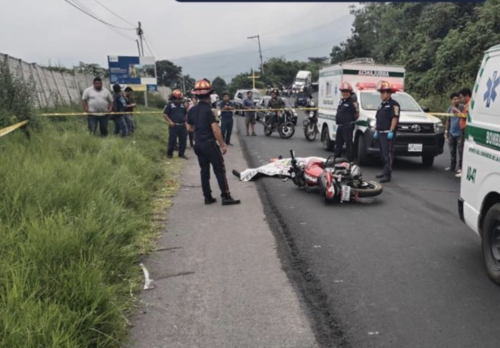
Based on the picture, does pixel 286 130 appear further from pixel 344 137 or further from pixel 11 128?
pixel 11 128

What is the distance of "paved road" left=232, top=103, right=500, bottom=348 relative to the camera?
127 inches

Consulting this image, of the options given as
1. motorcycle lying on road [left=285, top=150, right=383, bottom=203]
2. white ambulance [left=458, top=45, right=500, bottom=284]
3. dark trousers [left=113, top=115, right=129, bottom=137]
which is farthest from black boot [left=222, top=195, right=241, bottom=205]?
dark trousers [left=113, top=115, right=129, bottom=137]

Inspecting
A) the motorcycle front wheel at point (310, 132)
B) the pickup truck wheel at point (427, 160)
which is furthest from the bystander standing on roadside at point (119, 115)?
the pickup truck wheel at point (427, 160)

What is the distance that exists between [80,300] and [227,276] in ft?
4.75

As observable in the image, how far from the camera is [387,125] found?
8695 mm

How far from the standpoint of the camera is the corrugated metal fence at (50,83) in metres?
12.7

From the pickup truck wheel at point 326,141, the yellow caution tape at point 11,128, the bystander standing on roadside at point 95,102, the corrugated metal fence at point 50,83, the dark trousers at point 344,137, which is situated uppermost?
the corrugated metal fence at point 50,83

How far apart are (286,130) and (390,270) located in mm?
12878

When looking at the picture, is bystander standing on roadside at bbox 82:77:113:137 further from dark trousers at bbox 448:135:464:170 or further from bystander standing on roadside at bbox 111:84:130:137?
dark trousers at bbox 448:135:464:170

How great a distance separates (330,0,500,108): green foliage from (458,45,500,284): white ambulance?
63.3 ft

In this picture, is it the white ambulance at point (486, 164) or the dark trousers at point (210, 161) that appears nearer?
the white ambulance at point (486, 164)

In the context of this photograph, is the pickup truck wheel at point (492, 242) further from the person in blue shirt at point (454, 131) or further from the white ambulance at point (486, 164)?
the person in blue shirt at point (454, 131)

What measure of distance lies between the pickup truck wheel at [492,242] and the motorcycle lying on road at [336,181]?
2.74 meters

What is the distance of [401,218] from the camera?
240 inches
